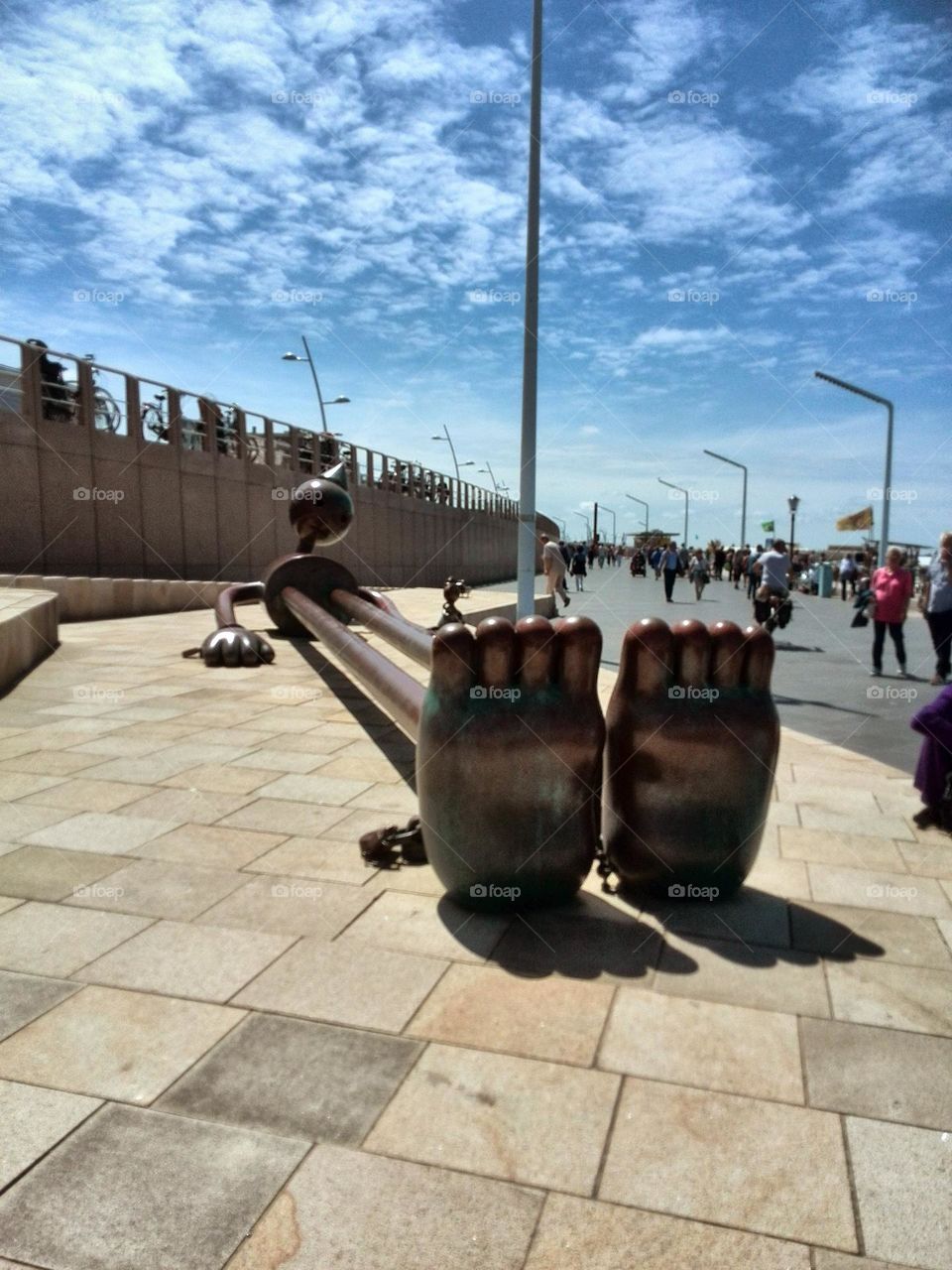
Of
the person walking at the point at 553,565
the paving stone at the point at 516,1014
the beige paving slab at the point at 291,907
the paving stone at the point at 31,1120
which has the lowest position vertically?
the beige paving slab at the point at 291,907

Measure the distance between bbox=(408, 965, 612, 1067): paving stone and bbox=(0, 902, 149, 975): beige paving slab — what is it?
1.08 meters

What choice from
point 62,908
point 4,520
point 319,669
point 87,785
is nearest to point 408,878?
point 62,908

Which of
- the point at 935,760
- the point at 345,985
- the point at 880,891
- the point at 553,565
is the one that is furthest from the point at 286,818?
the point at 553,565

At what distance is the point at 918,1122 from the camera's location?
6.39ft

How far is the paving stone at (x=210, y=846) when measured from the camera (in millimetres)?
3516

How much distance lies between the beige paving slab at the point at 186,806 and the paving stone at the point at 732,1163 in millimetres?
2569

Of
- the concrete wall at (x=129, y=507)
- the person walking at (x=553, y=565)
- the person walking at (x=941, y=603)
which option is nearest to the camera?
the person walking at (x=941, y=603)

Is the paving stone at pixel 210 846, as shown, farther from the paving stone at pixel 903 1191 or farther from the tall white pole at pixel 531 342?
the tall white pole at pixel 531 342

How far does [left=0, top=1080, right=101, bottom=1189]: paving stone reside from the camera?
181 centimetres

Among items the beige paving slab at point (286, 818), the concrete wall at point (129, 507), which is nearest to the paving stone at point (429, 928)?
the beige paving slab at point (286, 818)

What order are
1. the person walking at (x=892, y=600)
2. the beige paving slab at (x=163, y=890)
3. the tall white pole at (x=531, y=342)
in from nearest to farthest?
the beige paving slab at (x=163, y=890) < the person walking at (x=892, y=600) < the tall white pole at (x=531, y=342)

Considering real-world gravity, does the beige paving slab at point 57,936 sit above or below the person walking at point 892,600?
below

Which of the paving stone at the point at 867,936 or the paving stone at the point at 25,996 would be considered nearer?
the paving stone at the point at 25,996

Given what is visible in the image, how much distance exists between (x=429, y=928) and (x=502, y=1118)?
99cm
